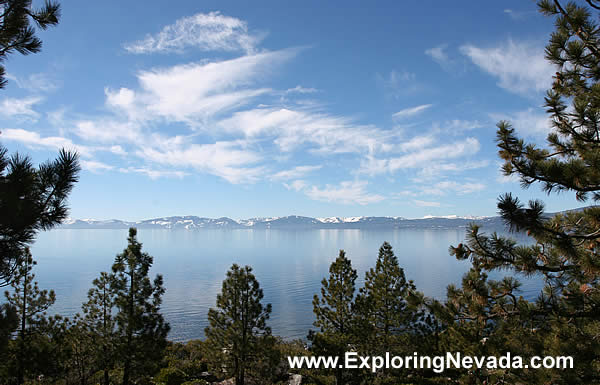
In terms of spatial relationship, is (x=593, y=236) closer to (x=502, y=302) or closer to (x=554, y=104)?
(x=502, y=302)

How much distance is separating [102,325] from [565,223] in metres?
17.7

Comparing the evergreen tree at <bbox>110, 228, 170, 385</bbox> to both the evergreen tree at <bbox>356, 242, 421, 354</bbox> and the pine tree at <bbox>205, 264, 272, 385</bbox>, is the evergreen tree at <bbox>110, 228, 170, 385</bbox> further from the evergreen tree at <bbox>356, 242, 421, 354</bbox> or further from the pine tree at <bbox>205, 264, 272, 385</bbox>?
the evergreen tree at <bbox>356, 242, 421, 354</bbox>

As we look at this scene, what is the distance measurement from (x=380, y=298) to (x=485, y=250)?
1606cm

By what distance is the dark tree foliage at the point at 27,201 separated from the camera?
15.0 ft

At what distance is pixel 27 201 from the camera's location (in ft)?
15.5

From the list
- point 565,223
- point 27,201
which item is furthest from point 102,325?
point 565,223

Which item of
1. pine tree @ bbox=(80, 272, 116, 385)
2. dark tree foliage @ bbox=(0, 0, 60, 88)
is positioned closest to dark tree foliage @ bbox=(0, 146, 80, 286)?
dark tree foliage @ bbox=(0, 0, 60, 88)

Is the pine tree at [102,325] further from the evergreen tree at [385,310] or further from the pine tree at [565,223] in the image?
the pine tree at [565,223]

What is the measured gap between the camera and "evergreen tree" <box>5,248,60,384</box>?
39.5ft

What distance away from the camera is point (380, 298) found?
2077cm

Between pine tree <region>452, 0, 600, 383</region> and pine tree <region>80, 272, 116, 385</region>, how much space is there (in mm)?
15423

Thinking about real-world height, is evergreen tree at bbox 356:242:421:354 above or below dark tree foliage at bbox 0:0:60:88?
below

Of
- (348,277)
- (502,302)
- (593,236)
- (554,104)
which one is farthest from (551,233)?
(348,277)

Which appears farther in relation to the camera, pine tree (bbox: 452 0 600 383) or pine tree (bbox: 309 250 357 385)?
pine tree (bbox: 309 250 357 385)
